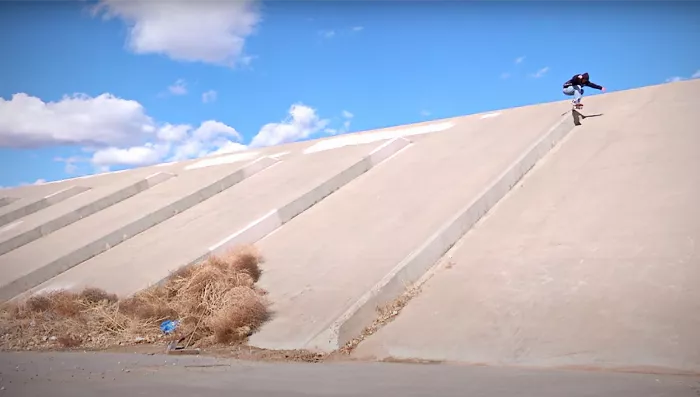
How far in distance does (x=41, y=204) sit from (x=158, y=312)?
62.3 feet

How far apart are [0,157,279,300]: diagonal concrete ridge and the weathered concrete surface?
26.9 ft

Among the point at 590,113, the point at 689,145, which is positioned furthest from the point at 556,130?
the point at 689,145

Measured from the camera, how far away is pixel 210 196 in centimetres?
2072

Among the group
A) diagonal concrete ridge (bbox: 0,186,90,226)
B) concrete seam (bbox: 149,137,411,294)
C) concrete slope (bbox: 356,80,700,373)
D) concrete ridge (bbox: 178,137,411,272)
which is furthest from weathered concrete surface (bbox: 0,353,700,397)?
diagonal concrete ridge (bbox: 0,186,90,226)

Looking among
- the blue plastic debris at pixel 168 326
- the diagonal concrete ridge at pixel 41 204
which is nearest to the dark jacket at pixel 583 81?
the blue plastic debris at pixel 168 326

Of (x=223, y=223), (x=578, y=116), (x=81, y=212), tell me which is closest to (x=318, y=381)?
(x=223, y=223)

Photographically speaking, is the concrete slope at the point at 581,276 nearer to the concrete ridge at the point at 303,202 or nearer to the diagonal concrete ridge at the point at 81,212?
the concrete ridge at the point at 303,202

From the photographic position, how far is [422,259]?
10.3 meters

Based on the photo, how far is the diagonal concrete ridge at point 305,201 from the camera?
14438 millimetres

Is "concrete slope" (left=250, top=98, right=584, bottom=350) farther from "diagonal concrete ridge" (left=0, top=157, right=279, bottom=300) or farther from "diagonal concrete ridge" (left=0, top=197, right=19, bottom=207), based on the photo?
"diagonal concrete ridge" (left=0, top=197, right=19, bottom=207)

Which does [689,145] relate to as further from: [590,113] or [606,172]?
[590,113]

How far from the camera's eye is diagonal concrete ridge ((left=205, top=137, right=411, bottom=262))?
14438 mm

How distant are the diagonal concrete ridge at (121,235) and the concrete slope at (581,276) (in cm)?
1113

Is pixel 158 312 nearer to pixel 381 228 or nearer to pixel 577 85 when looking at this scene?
pixel 381 228
